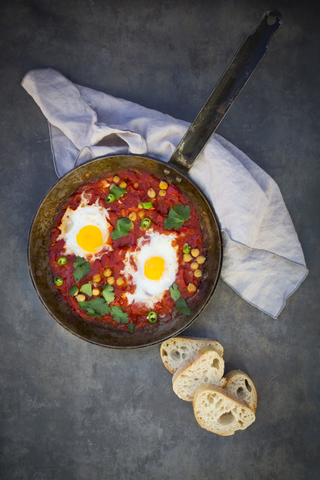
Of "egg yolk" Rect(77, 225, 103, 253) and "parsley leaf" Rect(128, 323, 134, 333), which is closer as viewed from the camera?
"egg yolk" Rect(77, 225, 103, 253)

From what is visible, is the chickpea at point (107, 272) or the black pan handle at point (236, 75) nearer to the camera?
the black pan handle at point (236, 75)

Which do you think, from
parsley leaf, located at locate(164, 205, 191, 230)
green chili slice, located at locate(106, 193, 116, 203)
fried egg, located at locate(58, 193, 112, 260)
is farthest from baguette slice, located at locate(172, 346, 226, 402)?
green chili slice, located at locate(106, 193, 116, 203)

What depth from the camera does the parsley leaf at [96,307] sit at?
153 inches

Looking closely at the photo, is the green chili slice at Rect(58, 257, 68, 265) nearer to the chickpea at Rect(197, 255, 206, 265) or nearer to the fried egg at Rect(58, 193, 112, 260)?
the fried egg at Rect(58, 193, 112, 260)

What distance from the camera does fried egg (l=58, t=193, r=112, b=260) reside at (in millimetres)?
3863

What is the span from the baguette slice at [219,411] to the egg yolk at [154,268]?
4.70ft

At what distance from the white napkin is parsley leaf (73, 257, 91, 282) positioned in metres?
1.12

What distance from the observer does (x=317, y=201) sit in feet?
13.8

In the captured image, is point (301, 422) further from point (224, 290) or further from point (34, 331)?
point (34, 331)

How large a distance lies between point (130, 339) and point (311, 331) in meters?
2.28

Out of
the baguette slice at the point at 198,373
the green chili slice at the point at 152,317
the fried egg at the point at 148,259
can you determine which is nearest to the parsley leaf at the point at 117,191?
the fried egg at the point at 148,259

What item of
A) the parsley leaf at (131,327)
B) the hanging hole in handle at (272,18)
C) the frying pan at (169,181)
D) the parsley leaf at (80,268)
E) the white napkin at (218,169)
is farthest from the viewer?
the parsley leaf at (131,327)

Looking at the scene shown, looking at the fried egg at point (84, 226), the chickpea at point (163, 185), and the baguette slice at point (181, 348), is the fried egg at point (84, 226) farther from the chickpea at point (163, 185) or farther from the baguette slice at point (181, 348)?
the baguette slice at point (181, 348)

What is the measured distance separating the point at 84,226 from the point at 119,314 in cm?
110
